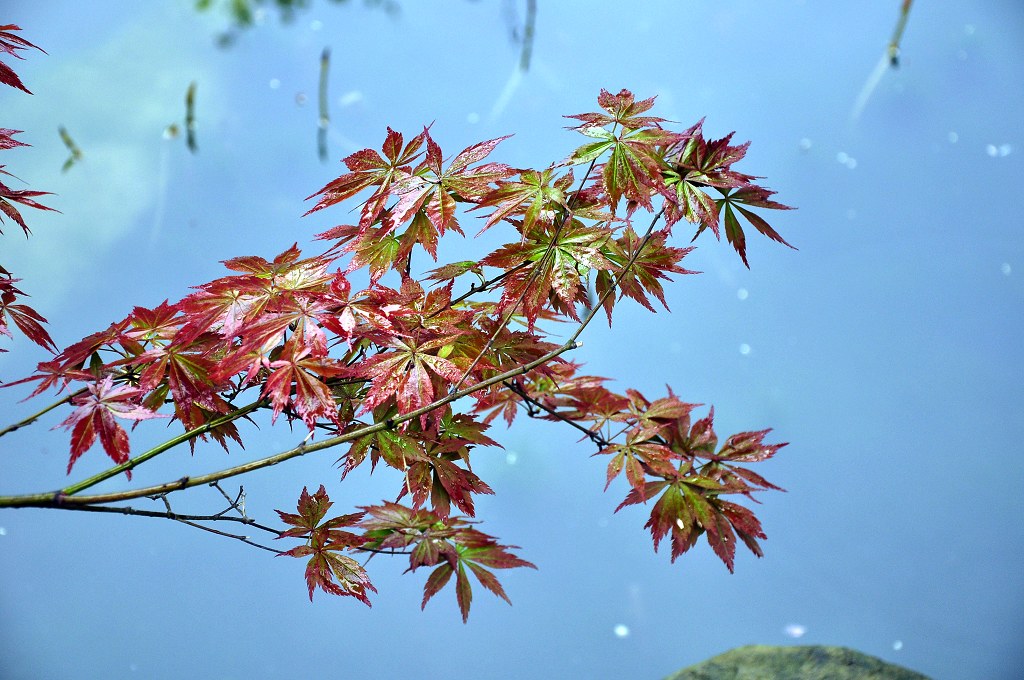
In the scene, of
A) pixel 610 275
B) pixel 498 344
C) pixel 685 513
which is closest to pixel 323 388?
pixel 498 344

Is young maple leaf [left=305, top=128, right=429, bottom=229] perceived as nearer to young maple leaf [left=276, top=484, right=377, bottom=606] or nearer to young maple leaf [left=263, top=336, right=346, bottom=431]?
young maple leaf [left=263, top=336, right=346, bottom=431]

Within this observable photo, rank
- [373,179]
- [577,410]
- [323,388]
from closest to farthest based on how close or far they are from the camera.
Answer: [323,388]
[373,179]
[577,410]

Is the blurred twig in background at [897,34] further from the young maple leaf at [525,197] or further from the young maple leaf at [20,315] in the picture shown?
the young maple leaf at [20,315]

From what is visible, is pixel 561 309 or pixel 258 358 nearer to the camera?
pixel 258 358

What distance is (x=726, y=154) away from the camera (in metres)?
0.66

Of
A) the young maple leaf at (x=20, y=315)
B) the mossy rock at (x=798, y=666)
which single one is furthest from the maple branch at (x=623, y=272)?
the mossy rock at (x=798, y=666)

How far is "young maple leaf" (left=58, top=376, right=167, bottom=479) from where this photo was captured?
59 centimetres

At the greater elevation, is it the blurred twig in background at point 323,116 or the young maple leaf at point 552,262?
the blurred twig in background at point 323,116

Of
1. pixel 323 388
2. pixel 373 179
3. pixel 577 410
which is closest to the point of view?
A: pixel 323 388

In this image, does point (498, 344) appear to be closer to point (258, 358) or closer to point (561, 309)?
point (561, 309)

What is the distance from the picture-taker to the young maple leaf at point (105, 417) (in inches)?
23.2

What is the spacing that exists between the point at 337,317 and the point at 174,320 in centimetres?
16

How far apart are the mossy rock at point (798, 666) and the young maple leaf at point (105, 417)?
1.07m

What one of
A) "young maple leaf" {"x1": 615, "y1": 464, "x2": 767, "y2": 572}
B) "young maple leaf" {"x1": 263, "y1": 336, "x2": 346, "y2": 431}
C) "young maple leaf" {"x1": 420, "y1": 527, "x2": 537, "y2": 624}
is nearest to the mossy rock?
"young maple leaf" {"x1": 615, "y1": 464, "x2": 767, "y2": 572}
